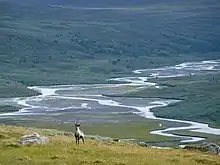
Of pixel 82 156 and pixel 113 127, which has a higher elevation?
pixel 82 156

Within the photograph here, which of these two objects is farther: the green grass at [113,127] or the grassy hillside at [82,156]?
the green grass at [113,127]

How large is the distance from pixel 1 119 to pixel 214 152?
439 feet

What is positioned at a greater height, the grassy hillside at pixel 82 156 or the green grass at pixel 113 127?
the grassy hillside at pixel 82 156

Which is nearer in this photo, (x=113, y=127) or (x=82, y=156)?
(x=82, y=156)

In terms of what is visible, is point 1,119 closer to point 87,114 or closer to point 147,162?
point 87,114

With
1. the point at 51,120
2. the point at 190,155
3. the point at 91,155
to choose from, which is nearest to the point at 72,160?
the point at 91,155

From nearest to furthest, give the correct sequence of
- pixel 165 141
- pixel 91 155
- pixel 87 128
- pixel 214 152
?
pixel 91 155, pixel 214 152, pixel 165 141, pixel 87 128

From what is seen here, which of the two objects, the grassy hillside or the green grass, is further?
the green grass

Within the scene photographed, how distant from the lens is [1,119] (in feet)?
559

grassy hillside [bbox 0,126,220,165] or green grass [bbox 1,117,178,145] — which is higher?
grassy hillside [bbox 0,126,220,165]

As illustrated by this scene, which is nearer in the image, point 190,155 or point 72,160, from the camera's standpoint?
point 72,160

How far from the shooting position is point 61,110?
186m

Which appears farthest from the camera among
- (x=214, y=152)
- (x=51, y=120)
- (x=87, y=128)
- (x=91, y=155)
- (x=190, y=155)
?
(x=51, y=120)

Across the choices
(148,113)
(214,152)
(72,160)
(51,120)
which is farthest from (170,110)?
(72,160)
